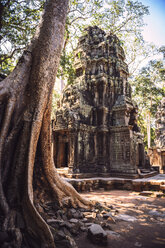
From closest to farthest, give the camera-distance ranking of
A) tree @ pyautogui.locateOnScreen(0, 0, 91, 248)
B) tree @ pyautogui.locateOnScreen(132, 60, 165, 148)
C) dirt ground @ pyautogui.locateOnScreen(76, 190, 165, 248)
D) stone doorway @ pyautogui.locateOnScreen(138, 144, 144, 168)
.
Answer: dirt ground @ pyautogui.locateOnScreen(76, 190, 165, 248) < tree @ pyautogui.locateOnScreen(0, 0, 91, 248) < stone doorway @ pyautogui.locateOnScreen(138, 144, 144, 168) < tree @ pyautogui.locateOnScreen(132, 60, 165, 148)

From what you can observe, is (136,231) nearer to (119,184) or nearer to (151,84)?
(119,184)

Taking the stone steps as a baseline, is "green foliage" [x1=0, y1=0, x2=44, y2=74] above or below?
above

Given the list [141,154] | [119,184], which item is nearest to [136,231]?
[119,184]

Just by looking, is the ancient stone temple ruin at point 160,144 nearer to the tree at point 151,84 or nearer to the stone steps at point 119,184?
the tree at point 151,84

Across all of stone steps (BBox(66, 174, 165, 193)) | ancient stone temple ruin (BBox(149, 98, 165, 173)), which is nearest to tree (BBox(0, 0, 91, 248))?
stone steps (BBox(66, 174, 165, 193))

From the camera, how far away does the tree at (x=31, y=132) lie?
259 cm

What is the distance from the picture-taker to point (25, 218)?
7.73 ft

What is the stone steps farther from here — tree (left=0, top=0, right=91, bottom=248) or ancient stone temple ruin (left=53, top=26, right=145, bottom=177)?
tree (left=0, top=0, right=91, bottom=248)

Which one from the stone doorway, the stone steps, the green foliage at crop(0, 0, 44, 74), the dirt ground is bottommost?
the stone steps

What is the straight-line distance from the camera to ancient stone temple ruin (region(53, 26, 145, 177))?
8.88 metres

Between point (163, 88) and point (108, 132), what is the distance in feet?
44.6

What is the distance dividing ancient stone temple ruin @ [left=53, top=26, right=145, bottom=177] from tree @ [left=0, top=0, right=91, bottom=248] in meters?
4.72

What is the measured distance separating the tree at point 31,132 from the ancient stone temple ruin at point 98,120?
→ 4720 mm

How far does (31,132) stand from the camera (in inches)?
117
